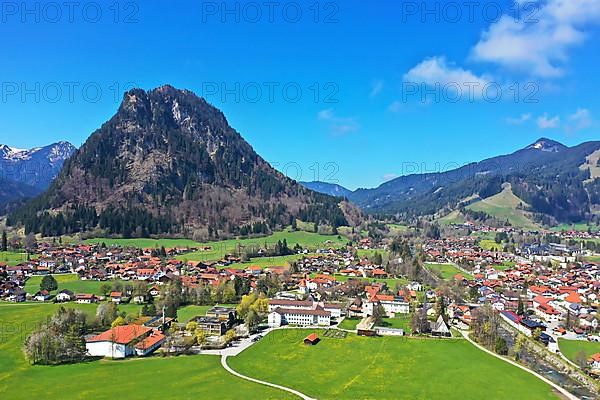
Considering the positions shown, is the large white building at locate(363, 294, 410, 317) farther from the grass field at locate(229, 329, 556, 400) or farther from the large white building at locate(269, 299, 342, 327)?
the grass field at locate(229, 329, 556, 400)

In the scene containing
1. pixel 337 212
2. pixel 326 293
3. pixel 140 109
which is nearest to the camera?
pixel 326 293

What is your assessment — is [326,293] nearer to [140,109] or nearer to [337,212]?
[337,212]

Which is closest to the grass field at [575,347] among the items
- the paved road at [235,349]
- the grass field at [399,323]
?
the grass field at [399,323]

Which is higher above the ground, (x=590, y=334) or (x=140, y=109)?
(x=140, y=109)

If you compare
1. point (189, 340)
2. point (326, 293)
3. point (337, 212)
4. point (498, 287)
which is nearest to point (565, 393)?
point (189, 340)

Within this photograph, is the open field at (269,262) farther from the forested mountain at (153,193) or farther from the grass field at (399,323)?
the forested mountain at (153,193)

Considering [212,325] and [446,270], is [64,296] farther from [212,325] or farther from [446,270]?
[446,270]
